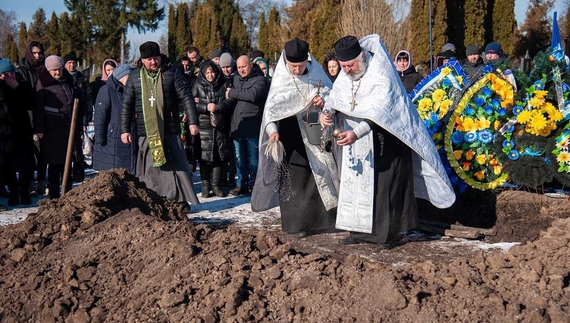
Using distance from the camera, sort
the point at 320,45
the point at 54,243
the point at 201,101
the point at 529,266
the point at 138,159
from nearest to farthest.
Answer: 1. the point at 529,266
2. the point at 54,243
3. the point at 138,159
4. the point at 201,101
5. the point at 320,45

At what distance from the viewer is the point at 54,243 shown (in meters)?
5.39

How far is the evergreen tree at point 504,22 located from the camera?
2984cm

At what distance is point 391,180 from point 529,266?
210cm

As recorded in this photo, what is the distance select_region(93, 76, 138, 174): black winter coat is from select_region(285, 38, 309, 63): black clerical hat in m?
2.55

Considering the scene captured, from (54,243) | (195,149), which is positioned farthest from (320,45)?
(54,243)

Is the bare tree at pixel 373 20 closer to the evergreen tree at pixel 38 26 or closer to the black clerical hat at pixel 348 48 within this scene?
the black clerical hat at pixel 348 48

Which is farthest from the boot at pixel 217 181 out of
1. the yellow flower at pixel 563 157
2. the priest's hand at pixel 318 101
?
the yellow flower at pixel 563 157

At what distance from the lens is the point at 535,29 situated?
34344 mm

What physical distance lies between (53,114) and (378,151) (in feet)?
14.7

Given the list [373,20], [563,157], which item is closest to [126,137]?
[563,157]

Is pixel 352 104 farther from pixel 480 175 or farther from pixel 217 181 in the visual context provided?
pixel 217 181

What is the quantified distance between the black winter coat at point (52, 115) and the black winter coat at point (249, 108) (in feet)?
6.52

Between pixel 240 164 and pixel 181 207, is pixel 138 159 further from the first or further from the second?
pixel 240 164

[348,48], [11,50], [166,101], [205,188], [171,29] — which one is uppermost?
[171,29]
